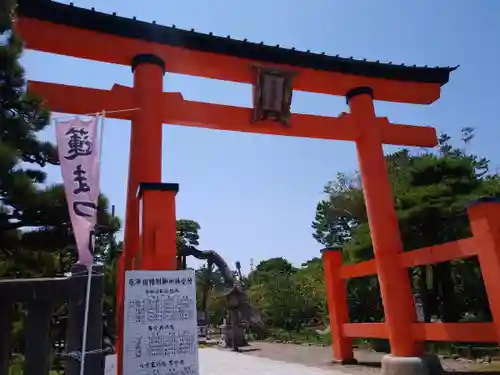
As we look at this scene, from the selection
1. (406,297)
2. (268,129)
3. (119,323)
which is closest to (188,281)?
(119,323)

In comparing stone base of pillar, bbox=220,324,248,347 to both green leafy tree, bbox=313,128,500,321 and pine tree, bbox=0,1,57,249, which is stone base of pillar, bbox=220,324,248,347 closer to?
green leafy tree, bbox=313,128,500,321

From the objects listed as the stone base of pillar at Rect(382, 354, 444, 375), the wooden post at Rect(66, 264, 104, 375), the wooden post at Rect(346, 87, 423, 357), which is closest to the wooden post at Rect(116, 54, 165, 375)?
the wooden post at Rect(66, 264, 104, 375)

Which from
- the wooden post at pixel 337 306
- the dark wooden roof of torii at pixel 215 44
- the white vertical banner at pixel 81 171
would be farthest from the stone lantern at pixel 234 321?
the white vertical banner at pixel 81 171

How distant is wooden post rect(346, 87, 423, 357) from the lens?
26.8 feet

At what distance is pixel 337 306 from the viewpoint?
440 inches

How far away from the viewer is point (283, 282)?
28406 millimetres

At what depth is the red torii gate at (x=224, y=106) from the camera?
6.84 metres

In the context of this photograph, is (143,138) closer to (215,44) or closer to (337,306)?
(215,44)

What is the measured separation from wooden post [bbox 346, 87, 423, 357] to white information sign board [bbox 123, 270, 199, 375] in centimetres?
528

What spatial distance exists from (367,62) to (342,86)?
79 centimetres

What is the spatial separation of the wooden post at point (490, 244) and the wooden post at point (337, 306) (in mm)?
4862

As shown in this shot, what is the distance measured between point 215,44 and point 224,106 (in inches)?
50.5

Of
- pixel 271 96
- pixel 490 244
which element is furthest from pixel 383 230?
pixel 271 96

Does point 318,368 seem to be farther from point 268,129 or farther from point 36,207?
point 36,207
